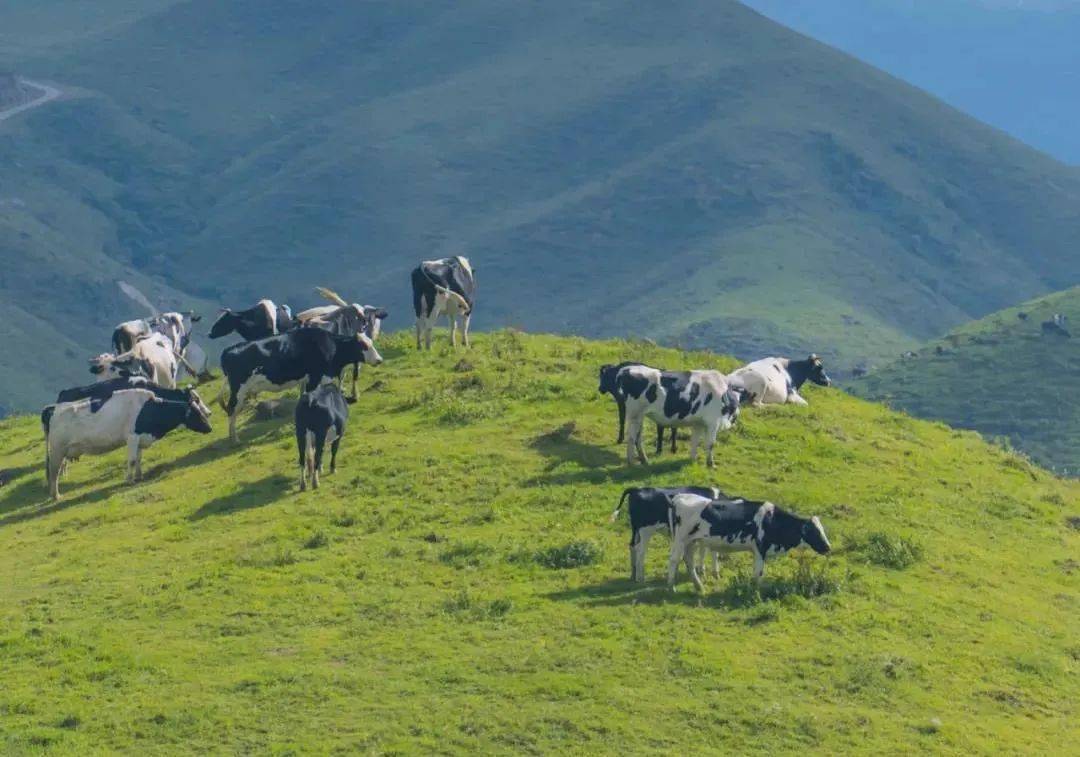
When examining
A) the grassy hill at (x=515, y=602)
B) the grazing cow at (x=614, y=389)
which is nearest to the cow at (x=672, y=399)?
the grazing cow at (x=614, y=389)

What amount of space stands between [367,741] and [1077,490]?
83.4 feet

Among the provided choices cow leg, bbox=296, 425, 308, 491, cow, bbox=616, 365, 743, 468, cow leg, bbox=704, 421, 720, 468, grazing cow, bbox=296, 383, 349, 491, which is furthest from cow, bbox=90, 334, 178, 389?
cow leg, bbox=704, 421, 720, 468

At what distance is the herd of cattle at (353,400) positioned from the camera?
31.2 m

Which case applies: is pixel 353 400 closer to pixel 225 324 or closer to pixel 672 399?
pixel 225 324

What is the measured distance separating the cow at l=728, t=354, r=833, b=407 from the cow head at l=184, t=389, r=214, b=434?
1240 cm

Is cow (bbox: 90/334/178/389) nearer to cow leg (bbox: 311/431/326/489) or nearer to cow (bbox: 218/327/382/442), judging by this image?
cow (bbox: 218/327/382/442)

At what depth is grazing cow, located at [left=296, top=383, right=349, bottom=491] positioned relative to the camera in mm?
37875

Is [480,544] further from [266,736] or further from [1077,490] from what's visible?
[1077,490]

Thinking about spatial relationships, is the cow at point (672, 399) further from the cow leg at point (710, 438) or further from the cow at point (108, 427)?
the cow at point (108, 427)

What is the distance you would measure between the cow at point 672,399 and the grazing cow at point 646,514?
5.71m

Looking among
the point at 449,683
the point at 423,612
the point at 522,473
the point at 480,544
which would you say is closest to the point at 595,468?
the point at 522,473

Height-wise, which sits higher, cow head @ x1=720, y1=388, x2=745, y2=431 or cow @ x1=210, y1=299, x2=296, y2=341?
cow @ x1=210, y1=299, x2=296, y2=341

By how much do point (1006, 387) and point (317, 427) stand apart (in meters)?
156

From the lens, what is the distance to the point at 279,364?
42.6 meters
